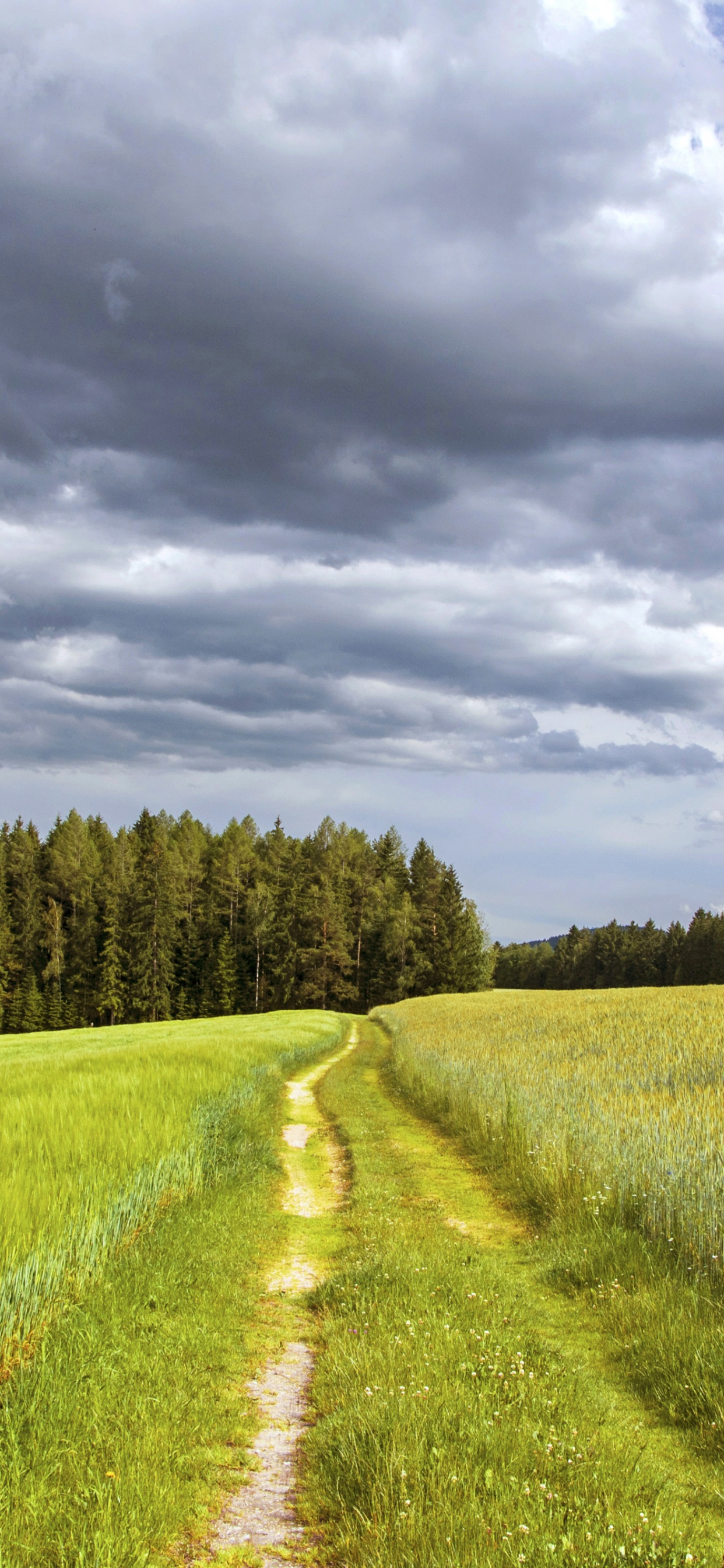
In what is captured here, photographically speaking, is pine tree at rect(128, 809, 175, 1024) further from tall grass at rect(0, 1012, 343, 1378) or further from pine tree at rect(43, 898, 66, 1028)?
tall grass at rect(0, 1012, 343, 1378)

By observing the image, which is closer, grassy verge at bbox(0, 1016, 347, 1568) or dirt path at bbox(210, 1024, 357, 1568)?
grassy verge at bbox(0, 1016, 347, 1568)

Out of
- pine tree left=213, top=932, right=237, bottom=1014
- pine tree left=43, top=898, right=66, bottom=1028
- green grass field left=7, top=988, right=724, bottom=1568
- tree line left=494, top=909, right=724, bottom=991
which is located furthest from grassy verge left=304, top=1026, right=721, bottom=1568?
tree line left=494, top=909, right=724, bottom=991

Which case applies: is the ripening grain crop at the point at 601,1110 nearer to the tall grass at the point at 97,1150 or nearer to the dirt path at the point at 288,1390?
the dirt path at the point at 288,1390

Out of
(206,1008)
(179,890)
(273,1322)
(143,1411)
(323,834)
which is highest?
(323,834)

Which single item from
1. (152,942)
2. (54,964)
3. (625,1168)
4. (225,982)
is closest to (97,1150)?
(625,1168)

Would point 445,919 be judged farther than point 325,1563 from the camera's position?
Yes

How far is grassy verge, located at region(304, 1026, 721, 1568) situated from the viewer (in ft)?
14.0

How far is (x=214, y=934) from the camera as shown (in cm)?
9469

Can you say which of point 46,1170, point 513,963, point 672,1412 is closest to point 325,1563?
point 672,1412

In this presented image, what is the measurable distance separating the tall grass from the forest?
6402 cm

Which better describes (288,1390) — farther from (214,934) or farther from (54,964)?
(214,934)

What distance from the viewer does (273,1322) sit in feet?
26.5

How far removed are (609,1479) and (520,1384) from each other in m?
1.13

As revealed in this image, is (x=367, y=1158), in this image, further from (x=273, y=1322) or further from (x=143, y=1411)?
(x=143, y=1411)
